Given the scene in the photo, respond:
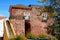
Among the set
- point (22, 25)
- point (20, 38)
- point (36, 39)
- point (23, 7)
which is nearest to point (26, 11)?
point (23, 7)

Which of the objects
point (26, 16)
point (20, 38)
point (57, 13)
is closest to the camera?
point (57, 13)

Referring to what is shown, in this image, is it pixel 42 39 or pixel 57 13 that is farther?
pixel 42 39

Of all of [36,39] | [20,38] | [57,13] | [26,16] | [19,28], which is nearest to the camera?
[57,13]

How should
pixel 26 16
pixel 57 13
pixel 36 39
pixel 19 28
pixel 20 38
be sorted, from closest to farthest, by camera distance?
pixel 57 13
pixel 20 38
pixel 36 39
pixel 19 28
pixel 26 16

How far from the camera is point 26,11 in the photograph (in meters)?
25.0

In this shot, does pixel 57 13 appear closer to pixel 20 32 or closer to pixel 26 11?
pixel 20 32

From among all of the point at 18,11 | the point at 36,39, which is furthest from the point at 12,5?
the point at 36,39

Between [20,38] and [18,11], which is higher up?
[18,11]

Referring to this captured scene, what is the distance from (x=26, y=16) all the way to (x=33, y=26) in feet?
4.55

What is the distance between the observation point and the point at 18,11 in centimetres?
2470

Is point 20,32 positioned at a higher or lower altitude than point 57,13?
lower

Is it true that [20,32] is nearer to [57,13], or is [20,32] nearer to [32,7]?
[32,7]

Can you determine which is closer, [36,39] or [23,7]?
[36,39]

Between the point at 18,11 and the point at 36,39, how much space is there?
515 cm
